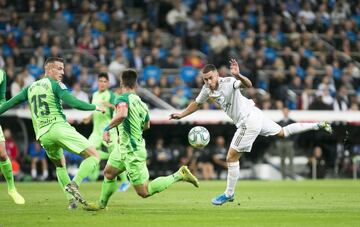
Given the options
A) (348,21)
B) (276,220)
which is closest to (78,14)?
(348,21)

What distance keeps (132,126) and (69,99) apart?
1173mm

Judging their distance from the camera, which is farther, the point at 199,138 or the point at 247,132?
the point at 199,138

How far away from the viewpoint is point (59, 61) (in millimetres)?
14969

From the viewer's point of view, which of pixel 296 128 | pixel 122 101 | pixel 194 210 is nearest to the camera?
pixel 122 101

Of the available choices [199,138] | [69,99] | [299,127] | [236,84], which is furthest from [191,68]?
[69,99]

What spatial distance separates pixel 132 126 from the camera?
46.8 feet

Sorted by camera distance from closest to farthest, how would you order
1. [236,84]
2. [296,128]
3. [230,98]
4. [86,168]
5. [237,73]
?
[237,73] → [86,168] → [236,84] → [230,98] → [296,128]

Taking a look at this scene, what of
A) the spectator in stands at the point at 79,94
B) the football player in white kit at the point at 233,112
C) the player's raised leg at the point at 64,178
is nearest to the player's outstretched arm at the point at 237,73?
the football player in white kit at the point at 233,112

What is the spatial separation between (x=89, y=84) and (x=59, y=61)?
48.1ft

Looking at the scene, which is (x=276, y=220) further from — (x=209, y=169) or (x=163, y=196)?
(x=209, y=169)

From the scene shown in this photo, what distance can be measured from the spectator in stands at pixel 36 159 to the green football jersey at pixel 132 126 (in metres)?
14.9

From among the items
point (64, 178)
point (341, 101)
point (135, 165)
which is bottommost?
point (64, 178)

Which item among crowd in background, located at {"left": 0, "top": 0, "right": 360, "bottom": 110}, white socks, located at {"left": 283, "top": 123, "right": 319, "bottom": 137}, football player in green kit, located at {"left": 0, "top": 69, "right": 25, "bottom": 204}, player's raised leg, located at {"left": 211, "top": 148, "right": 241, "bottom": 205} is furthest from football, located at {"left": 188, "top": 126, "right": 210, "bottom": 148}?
crowd in background, located at {"left": 0, "top": 0, "right": 360, "bottom": 110}

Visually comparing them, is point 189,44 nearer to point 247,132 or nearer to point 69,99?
point 247,132
